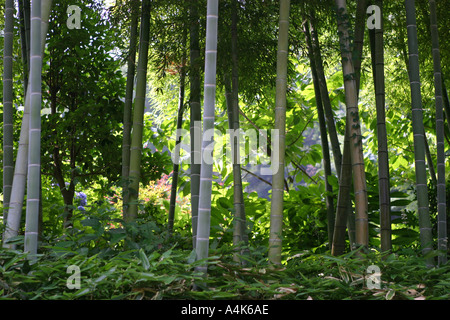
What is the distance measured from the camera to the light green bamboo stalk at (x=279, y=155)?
2.90m

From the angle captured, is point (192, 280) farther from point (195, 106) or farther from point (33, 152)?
point (195, 106)

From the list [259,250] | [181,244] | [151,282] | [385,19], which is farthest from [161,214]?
[151,282]

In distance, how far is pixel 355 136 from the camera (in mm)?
3145

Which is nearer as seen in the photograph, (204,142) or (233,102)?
(204,142)

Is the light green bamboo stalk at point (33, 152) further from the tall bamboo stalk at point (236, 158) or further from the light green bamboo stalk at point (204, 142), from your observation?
the tall bamboo stalk at point (236, 158)

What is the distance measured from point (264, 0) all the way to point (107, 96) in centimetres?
227

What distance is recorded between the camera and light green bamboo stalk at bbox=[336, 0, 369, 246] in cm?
312

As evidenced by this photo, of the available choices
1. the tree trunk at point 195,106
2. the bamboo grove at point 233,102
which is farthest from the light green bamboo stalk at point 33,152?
the tree trunk at point 195,106

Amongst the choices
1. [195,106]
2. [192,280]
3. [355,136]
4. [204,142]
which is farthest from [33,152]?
[355,136]

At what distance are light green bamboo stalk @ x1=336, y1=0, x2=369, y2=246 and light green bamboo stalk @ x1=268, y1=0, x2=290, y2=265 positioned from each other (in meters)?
0.39

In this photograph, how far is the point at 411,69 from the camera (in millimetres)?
3275

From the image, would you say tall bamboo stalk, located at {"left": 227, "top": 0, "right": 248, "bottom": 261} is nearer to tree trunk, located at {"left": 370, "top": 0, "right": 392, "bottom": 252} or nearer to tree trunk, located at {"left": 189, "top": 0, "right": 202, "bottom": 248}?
tree trunk, located at {"left": 189, "top": 0, "right": 202, "bottom": 248}

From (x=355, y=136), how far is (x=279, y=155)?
0.50 metres

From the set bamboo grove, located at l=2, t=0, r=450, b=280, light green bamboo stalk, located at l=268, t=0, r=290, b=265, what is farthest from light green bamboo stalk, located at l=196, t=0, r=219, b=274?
light green bamboo stalk, located at l=268, t=0, r=290, b=265
